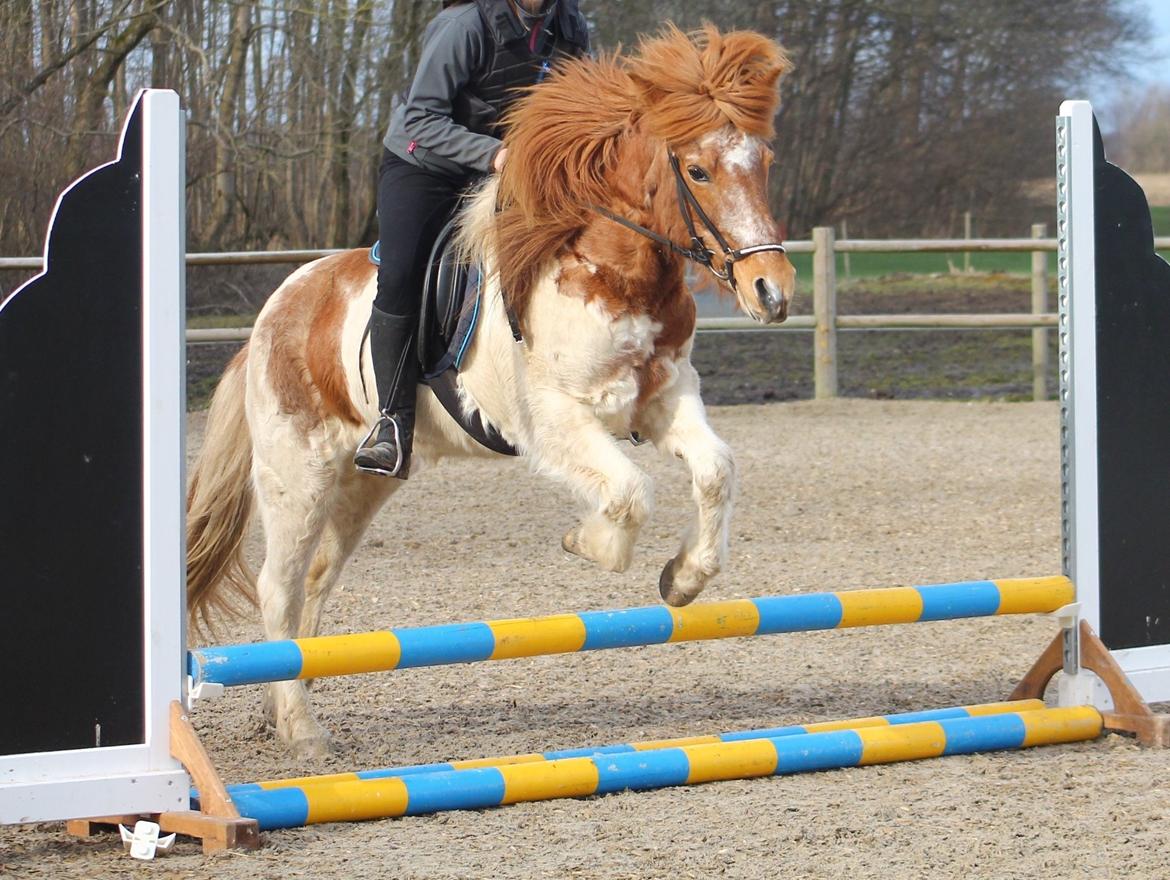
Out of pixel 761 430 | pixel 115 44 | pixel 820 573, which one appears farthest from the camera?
pixel 115 44

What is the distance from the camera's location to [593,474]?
12.5ft

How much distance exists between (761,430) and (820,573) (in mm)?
4646

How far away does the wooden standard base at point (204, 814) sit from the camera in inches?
126

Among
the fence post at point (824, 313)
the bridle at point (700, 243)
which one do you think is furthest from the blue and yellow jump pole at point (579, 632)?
the fence post at point (824, 313)

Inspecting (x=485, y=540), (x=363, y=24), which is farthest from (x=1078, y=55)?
(x=485, y=540)

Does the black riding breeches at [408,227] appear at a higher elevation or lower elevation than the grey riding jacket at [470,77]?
lower

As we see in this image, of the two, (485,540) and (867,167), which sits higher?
(867,167)

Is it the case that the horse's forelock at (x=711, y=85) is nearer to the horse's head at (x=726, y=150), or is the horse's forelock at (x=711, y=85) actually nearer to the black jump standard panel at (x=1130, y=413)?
the horse's head at (x=726, y=150)

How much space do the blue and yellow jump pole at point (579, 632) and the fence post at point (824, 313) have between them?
8737mm

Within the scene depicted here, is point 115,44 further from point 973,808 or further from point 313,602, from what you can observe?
point 973,808

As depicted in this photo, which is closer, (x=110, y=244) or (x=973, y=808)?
(x=110, y=244)

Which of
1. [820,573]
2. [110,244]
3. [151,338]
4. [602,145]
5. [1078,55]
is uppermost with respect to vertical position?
[1078,55]

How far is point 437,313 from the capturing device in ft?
14.0

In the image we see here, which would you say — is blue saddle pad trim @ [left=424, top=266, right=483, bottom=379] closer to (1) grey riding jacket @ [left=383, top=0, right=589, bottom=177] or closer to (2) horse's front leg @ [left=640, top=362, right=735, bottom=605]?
(1) grey riding jacket @ [left=383, top=0, right=589, bottom=177]
